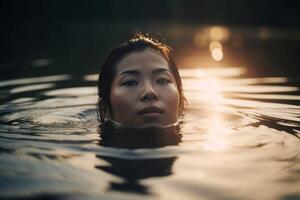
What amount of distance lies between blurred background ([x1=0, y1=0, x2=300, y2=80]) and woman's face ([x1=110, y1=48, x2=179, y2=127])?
293 inches

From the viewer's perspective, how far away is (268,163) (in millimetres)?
4059

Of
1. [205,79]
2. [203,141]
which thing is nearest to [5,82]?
[205,79]

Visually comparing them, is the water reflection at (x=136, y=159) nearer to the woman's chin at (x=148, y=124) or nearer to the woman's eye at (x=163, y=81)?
the woman's chin at (x=148, y=124)

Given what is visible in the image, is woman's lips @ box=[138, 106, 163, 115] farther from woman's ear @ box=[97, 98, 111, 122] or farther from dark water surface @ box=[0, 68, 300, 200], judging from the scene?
woman's ear @ box=[97, 98, 111, 122]

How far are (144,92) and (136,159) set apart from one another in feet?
4.02

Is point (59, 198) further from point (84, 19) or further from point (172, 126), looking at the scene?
point (84, 19)

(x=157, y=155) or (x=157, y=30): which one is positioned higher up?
(x=157, y=30)

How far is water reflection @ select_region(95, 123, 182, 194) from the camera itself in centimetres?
348

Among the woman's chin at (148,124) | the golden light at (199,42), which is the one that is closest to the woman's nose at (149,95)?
the woman's chin at (148,124)

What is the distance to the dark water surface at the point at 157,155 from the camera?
3.36 m

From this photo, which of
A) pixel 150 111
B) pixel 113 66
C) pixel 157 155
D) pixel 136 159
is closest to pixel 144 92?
pixel 150 111

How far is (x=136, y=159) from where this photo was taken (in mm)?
4098

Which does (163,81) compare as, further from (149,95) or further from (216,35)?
(216,35)

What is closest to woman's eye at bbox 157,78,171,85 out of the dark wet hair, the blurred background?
the dark wet hair
